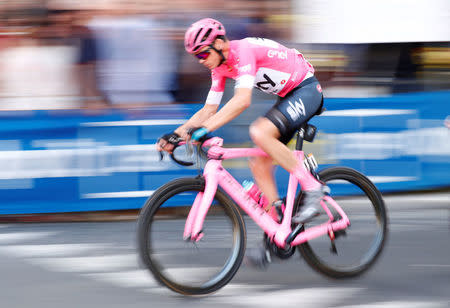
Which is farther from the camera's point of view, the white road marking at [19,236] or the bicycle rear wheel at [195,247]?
the white road marking at [19,236]

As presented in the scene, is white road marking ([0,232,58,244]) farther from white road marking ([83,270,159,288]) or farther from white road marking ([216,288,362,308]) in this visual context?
white road marking ([216,288,362,308])

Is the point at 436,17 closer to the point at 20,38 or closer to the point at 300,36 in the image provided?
the point at 300,36

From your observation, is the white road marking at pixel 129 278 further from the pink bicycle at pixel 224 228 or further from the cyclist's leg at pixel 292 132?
the cyclist's leg at pixel 292 132

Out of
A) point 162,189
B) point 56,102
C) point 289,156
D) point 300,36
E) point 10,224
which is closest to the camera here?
point 162,189

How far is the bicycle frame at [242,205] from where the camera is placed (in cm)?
500

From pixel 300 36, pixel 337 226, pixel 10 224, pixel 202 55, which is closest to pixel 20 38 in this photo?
pixel 10 224

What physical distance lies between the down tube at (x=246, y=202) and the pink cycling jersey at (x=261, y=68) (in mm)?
564

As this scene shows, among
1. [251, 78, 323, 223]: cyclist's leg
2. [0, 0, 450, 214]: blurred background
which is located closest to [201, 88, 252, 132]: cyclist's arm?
[251, 78, 323, 223]: cyclist's leg

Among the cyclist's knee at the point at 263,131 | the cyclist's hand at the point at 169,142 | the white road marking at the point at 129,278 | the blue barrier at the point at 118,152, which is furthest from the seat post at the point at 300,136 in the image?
the blue barrier at the point at 118,152

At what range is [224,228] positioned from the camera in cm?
510

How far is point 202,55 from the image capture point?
5.02m

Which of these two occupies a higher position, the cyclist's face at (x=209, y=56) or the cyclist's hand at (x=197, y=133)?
the cyclist's face at (x=209, y=56)

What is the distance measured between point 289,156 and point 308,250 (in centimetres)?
69

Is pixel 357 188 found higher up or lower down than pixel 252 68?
lower down
